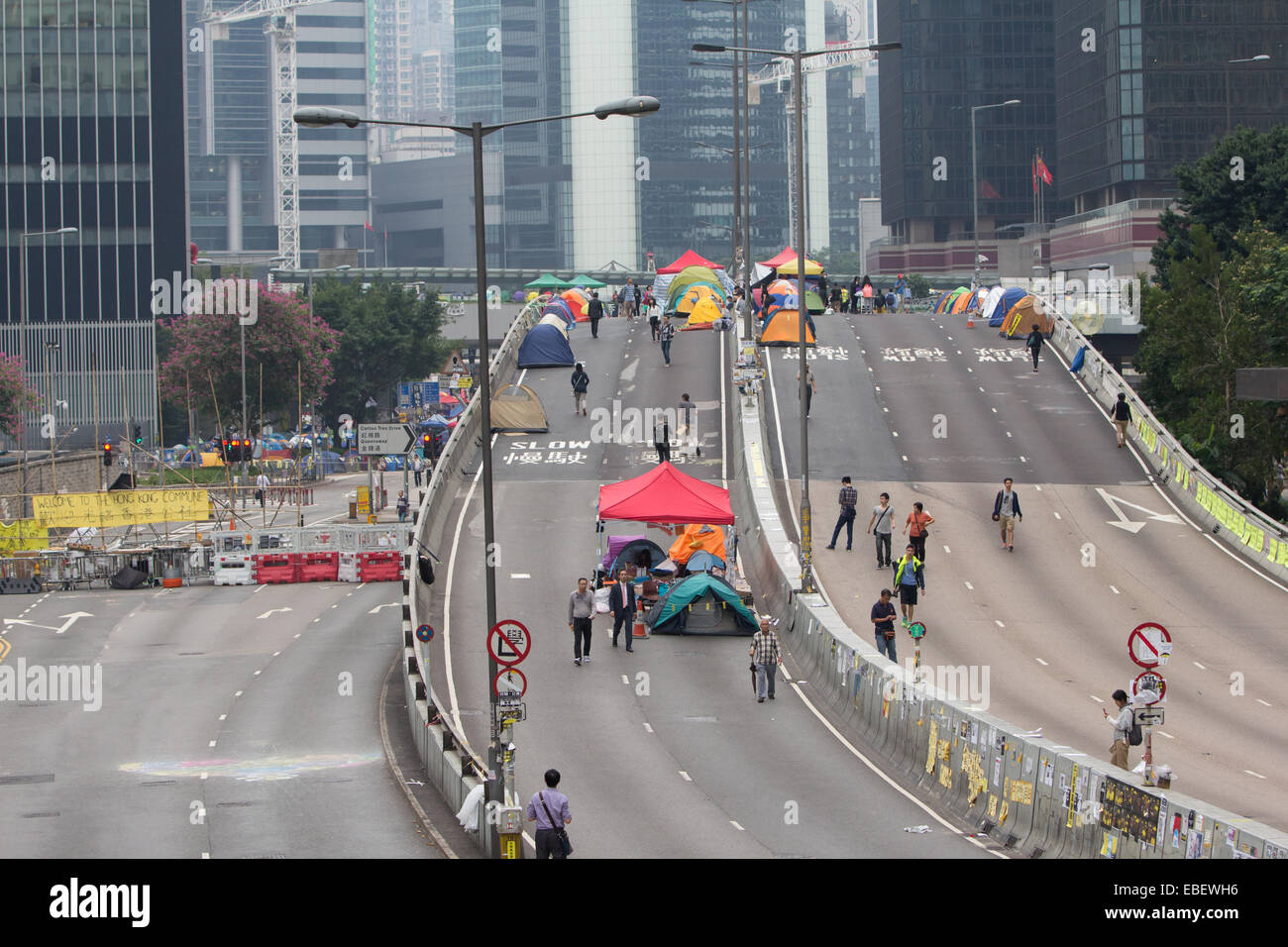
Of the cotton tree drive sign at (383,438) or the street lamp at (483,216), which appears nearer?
the street lamp at (483,216)

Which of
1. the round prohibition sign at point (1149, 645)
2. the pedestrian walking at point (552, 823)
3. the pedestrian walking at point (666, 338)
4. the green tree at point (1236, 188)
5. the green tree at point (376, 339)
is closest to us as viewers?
the round prohibition sign at point (1149, 645)

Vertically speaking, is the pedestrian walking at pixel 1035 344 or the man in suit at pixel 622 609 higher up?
the pedestrian walking at pixel 1035 344

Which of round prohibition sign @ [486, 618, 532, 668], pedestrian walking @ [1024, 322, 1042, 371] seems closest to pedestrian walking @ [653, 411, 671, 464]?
pedestrian walking @ [1024, 322, 1042, 371]

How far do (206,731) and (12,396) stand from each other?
53.5 meters

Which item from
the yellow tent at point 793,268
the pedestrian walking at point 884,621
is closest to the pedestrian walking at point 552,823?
the pedestrian walking at point 884,621

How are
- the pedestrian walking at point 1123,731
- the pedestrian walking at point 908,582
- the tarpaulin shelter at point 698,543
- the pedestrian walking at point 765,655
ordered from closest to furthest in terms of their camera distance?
the pedestrian walking at point 1123,731, the pedestrian walking at point 765,655, the pedestrian walking at point 908,582, the tarpaulin shelter at point 698,543

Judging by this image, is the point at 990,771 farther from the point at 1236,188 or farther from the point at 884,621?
the point at 1236,188

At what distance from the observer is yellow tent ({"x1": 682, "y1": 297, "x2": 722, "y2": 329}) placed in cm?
6175

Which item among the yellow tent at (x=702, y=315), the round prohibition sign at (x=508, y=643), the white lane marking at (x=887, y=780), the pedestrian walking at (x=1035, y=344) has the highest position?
the yellow tent at (x=702, y=315)

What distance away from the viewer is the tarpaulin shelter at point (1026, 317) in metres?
56.1

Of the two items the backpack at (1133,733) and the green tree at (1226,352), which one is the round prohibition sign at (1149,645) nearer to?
the backpack at (1133,733)

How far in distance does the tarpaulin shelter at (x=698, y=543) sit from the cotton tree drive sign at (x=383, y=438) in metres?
21.0

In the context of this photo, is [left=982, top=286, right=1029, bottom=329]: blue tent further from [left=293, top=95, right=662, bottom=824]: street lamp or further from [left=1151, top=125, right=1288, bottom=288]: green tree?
[left=293, top=95, right=662, bottom=824]: street lamp
